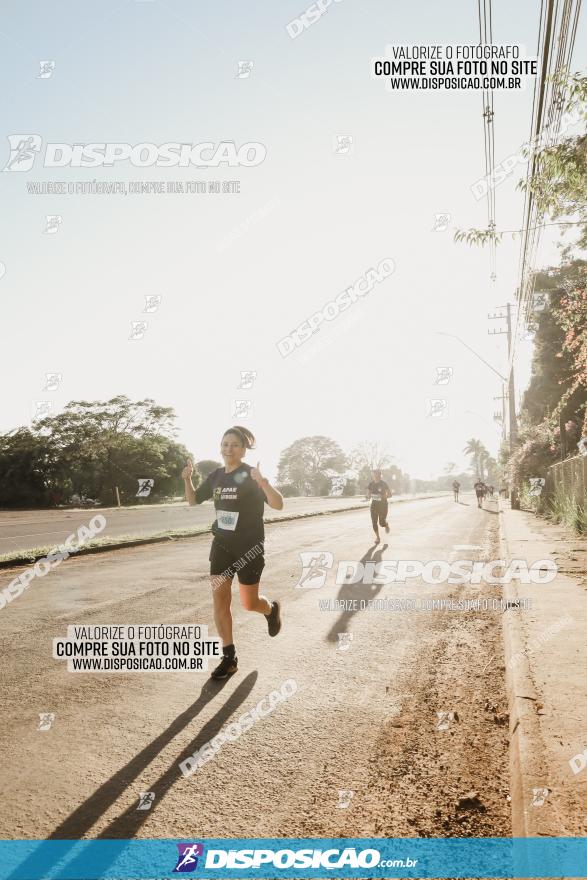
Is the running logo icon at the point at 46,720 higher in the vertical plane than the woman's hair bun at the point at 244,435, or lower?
lower

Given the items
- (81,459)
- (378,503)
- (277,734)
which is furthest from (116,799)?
(81,459)

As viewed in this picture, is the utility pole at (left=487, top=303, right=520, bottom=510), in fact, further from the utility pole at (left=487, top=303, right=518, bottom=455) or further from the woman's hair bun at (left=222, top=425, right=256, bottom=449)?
the woman's hair bun at (left=222, top=425, right=256, bottom=449)

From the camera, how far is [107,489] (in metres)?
54.2

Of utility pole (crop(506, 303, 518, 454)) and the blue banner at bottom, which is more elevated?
utility pole (crop(506, 303, 518, 454))

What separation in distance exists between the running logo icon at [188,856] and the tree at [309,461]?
4574 inches

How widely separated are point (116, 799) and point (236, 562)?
2.13 metres

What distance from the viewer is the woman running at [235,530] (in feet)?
15.0

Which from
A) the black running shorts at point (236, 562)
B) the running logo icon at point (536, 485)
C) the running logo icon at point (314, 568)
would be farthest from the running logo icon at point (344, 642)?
the running logo icon at point (536, 485)

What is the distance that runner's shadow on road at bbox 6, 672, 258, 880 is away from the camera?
89.6 inches

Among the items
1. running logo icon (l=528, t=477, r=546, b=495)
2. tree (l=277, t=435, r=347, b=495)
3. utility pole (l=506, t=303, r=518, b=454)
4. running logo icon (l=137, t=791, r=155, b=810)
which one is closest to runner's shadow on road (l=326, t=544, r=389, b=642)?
running logo icon (l=137, t=791, r=155, b=810)

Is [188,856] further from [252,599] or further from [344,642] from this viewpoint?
[344,642]

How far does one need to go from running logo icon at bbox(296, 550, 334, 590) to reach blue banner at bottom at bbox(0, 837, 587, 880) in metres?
5.77

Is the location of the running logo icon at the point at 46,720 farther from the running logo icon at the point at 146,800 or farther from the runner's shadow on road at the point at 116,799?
the running logo icon at the point at 146,800

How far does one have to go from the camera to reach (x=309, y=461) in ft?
404
